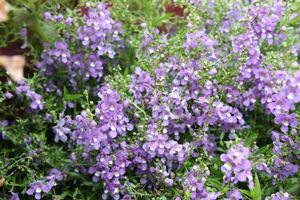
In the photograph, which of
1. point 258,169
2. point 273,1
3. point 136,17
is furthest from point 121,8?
point 258,169

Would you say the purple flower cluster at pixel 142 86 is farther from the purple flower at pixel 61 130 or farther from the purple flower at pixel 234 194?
the purple flower at pixel 234 194

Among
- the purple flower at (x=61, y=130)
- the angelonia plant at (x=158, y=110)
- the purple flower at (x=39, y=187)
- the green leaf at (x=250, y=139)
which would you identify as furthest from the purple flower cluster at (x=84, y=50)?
the green leaf at (x=250, y=139)

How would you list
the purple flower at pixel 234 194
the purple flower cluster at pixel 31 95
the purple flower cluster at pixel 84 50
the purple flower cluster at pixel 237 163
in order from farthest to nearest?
the purple flower cluster at pixel 84 50, the purple flower cluster at pixel 31 95, the purple flower at pixel 234 194, the purple flower cluster at pixel 237 163

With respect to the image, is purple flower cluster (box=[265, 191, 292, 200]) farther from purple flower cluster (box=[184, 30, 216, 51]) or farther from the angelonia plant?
purple flower cluster (box=[184, 30, 216, 51])

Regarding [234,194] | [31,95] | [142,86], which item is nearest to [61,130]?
[31,95]

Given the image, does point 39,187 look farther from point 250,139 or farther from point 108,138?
point 250,139

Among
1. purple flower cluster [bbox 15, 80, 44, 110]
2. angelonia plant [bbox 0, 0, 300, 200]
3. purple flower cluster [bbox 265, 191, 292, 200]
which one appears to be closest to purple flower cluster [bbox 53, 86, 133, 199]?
angelonia plant [bbox 0, 0, 300, 200]

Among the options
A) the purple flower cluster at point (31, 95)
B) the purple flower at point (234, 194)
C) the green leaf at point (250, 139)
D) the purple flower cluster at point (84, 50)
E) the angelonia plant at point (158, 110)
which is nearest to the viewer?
the purple flower at point (234, 194)
